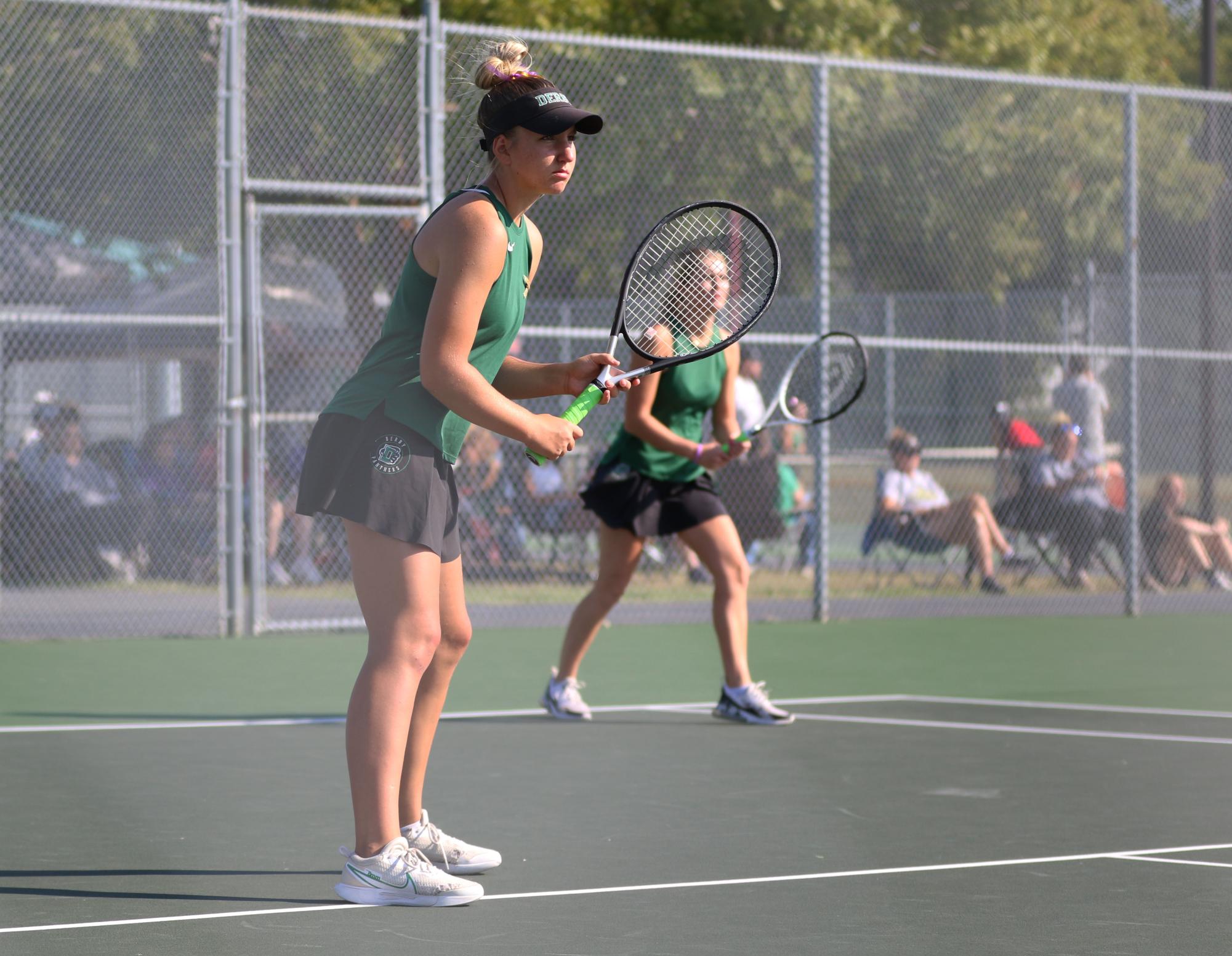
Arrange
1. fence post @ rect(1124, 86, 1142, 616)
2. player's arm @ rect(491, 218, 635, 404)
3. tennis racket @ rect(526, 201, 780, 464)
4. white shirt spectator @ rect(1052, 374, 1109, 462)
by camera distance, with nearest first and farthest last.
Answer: player's arm @ rect(491, 218, 635, 404) < tennis racket @ rect(526, 201, 780, 464) < fence post @ rect(1124, 86, 1142, 616) < white shirt spectator @ rect(1052, 374, 1109, 462)

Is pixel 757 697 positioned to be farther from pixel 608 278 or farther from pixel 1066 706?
pixel 608 278

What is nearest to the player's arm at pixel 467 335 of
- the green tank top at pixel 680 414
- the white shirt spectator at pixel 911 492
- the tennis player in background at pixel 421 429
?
the tennis player in background at pixel 421 429

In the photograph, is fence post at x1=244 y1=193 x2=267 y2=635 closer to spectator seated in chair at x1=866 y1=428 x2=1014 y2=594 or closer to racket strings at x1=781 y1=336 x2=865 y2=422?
racket strings at x1=781 y1=336 x2=865 y2=422

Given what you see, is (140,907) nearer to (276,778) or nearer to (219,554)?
(276,778)

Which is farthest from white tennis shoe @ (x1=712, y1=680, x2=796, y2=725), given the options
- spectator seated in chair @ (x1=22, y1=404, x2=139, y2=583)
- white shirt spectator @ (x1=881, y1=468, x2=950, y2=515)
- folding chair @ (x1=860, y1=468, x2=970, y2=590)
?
white shirt spectator @ (x1=881, y1=468, x2=950, y2=515)

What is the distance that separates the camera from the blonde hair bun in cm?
442

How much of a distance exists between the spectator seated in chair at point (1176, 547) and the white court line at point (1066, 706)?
5.32 metres

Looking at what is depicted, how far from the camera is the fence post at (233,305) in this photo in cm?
1020

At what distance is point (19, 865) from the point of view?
4.68m

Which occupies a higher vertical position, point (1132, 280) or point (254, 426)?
point (1132, 280)

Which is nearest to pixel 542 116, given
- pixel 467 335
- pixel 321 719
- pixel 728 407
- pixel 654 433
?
pixel 467 335

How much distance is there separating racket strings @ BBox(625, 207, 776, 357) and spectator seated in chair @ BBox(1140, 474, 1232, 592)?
768cm

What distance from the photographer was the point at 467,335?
13.6 feet

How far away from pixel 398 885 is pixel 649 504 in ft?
10.9
